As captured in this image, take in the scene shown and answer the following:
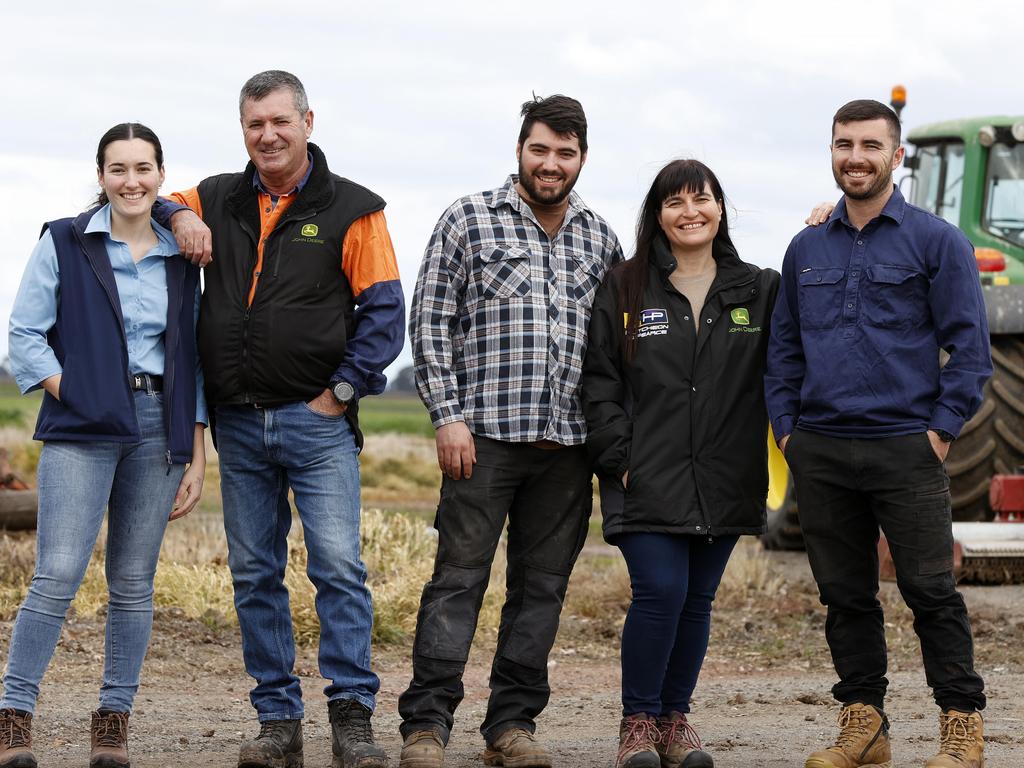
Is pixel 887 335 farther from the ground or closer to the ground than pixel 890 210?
closer to the ground

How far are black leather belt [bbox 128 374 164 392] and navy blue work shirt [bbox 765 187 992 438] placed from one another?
194cm

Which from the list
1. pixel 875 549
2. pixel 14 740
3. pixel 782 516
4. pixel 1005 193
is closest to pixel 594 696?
pixel 875 549

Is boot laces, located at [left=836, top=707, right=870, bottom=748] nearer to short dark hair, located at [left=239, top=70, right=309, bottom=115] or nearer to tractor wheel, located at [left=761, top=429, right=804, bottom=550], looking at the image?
short dark hair, located at [left=239, top=70, right=309, bottom=115]

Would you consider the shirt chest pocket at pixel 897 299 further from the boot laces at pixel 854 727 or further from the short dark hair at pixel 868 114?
the boot laces at pixel 854 727

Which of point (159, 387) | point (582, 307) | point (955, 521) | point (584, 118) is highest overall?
point (584, 118)

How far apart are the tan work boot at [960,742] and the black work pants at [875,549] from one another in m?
0.04

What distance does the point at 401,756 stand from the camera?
16.4 feet

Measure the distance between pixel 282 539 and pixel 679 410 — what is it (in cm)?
137

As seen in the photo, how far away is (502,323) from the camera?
507cm

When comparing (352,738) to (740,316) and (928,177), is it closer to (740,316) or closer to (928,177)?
(740,316)

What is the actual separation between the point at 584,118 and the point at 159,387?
163 centimetres

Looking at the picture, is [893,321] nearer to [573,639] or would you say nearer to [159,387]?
[159,387]

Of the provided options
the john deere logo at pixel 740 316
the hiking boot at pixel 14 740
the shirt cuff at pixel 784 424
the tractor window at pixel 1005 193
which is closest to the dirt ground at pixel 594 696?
the hiking boot at pixel 14 740

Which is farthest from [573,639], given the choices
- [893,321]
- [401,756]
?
[893,321]
